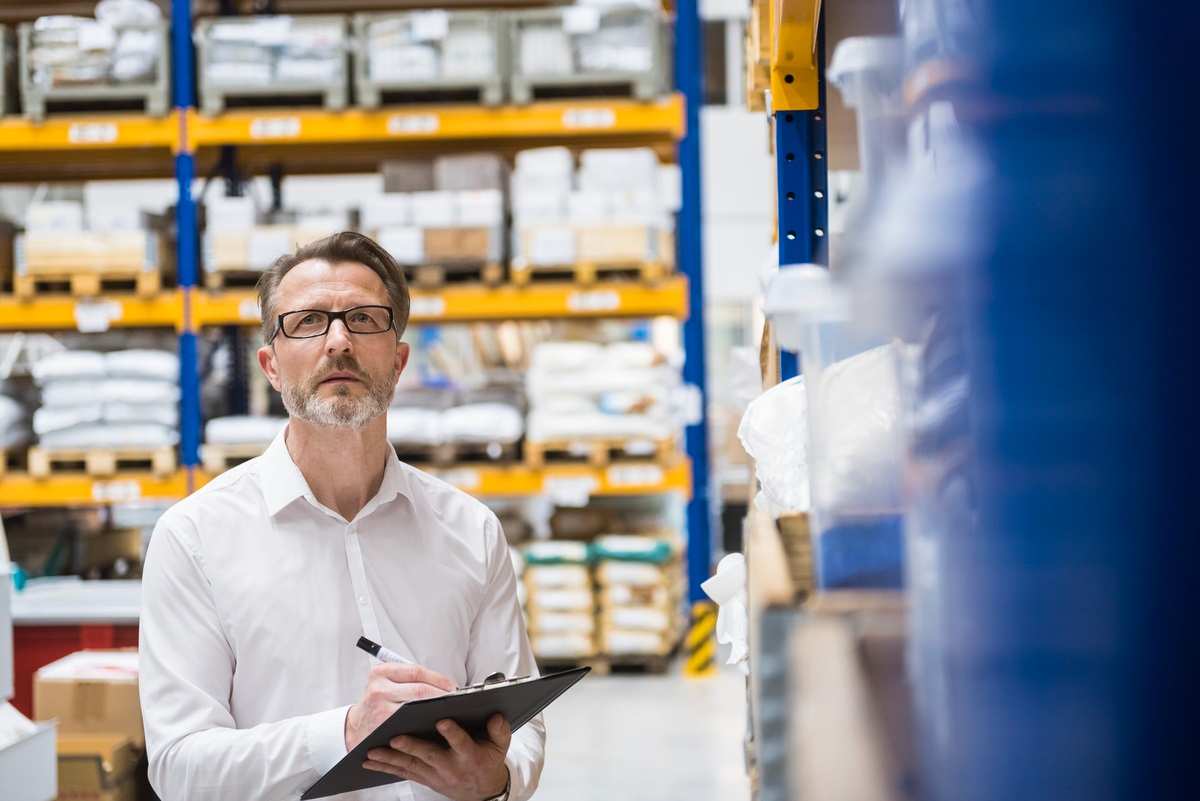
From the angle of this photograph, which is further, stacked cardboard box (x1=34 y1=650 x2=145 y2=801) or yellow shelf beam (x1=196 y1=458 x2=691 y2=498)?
yellow shelf beam (x1=196 y1=458 x2=691 y2=498)

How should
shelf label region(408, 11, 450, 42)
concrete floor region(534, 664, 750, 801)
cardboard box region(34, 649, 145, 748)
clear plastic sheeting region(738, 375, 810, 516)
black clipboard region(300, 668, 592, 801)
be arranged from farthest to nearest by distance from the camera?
1. shelf label region(408, 11, 450, 42)
2. concrete floor region(534, 664, 750, 801)
3. cardboard box region(34, 649, 145, 748)
4. black clipboard region(300, 668, 592, 801)
5. clear plastic sheeting region(738, 375, 810, 516)

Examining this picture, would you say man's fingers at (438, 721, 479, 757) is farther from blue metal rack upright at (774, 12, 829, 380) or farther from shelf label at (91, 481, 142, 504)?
shelf label at (91, 481, 142, 504)

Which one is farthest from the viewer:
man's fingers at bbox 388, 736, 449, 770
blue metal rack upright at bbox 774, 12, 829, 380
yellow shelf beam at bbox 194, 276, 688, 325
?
yellow shelf beam at bbox 194, 276, 688, 325

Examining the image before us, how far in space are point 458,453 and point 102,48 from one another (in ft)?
9.74

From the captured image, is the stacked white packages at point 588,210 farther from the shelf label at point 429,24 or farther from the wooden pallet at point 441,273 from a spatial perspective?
the shelf label at point 429,24

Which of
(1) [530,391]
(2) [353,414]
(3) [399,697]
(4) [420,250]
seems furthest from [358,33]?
(3) [399,697]

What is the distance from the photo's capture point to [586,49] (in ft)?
22.2

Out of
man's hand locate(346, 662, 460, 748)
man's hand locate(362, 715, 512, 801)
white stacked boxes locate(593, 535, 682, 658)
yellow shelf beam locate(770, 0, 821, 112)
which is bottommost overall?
white stacked boxes locate(593, 535, 682, 658)

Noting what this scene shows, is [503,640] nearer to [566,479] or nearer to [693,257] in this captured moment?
[566,479]

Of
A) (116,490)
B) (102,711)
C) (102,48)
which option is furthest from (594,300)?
(102,711)

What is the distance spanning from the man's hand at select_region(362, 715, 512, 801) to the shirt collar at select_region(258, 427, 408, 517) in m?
0.51

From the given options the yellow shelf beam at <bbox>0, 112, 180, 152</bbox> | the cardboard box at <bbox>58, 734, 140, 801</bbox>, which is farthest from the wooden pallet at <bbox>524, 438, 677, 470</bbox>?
the cardboard box at <bbox>58, 734, 140, 801</bbox>

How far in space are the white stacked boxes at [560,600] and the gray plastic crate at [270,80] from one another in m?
2.73

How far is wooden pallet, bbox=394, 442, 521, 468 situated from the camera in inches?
269
